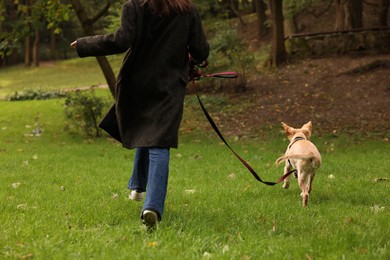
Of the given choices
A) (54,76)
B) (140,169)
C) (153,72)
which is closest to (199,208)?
(140,169)

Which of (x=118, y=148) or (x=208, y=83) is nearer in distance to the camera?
(x=118, y=148)

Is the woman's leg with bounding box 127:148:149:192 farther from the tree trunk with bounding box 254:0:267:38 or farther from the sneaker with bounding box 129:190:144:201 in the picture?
the tree trunk with bounding box 254:0:267:38

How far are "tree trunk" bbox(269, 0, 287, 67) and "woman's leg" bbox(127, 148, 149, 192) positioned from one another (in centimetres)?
1546

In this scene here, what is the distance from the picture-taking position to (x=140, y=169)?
5.20 m

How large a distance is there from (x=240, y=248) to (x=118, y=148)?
28.9ft

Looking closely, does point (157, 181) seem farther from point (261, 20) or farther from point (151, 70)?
point (261, 20)

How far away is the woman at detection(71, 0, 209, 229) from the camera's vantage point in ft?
14.3

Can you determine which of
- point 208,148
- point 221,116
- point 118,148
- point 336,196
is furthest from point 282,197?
point 221,116

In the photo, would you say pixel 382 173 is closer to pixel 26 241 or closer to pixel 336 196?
pixel 336 196

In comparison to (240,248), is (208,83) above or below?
below

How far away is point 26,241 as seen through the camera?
13.1 feet

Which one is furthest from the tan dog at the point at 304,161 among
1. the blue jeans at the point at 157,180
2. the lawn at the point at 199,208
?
the blue jeans at the point at 157,180

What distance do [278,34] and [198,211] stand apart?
15440 mm

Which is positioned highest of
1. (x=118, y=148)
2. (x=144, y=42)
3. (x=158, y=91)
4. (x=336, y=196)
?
(x=144, y=42)
